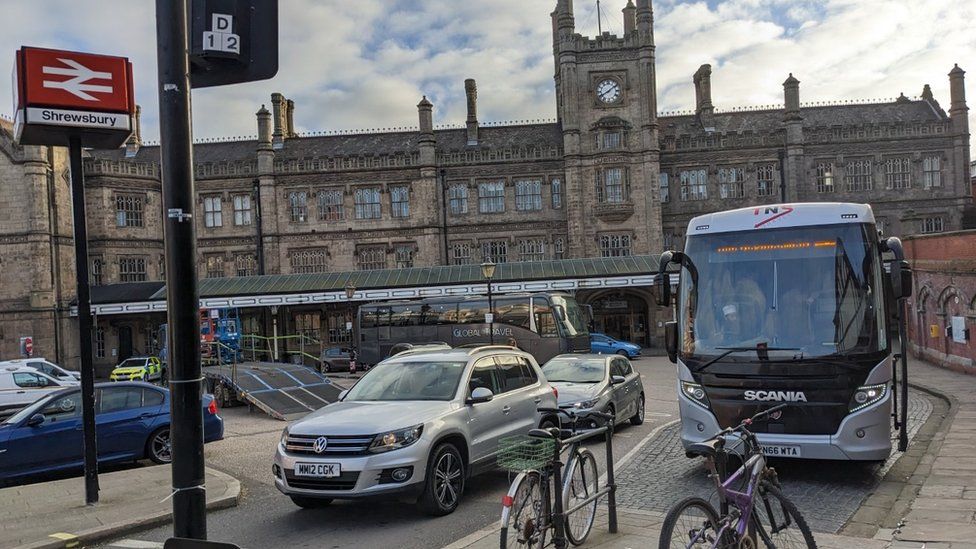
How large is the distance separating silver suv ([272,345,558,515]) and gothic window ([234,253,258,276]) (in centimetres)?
3890

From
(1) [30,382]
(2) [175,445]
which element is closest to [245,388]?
(1) [30,382]

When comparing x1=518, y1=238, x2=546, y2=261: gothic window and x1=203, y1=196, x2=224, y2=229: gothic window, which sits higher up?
x1=203, y1=196, x2=224, y2=229: gothic window

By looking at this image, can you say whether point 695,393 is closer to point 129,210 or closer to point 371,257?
point 371,257

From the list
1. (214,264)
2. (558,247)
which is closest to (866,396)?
(558,247)

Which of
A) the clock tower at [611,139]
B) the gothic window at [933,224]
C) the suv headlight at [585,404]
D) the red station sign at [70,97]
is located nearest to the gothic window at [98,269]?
the clock tower at [611,139]

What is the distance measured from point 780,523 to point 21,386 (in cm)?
2143

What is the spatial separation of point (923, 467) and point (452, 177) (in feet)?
126

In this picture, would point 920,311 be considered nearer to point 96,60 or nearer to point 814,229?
point 814,229

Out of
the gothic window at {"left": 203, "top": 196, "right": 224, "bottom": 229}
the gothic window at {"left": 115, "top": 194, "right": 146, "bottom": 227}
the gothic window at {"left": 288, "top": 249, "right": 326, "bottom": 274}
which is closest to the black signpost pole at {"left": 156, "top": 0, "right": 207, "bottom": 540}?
the gothic window at {"left": 288, "top": 249, "right": 326, "bottom": 274}

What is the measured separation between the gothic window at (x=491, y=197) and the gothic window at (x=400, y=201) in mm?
4568

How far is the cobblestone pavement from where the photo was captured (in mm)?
7875

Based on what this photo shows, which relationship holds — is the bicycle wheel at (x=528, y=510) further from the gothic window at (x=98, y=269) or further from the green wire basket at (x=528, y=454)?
the gothic window at (x=98, y=269)

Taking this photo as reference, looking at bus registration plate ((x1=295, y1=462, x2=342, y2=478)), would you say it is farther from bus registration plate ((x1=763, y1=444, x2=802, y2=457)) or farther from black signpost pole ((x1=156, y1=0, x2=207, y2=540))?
bus registration plate ((x1=763, y1=444, x2=802, y2=457))

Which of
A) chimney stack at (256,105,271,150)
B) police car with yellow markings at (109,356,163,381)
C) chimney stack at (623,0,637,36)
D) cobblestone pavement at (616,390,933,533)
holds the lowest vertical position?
police car with yellow markings at (109,356,163,381)
